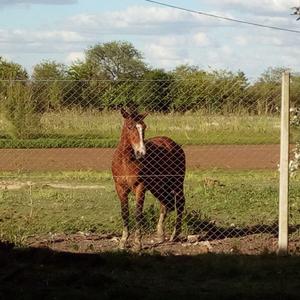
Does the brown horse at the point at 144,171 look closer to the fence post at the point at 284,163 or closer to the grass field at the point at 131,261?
the grass field at the point at 131,261

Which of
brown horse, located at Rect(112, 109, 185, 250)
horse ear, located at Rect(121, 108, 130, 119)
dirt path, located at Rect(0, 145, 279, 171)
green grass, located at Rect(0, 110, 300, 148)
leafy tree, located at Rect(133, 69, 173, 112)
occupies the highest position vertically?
leafy tree, located at Rect(133, 69, 173, 112)

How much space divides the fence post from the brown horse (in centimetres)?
212

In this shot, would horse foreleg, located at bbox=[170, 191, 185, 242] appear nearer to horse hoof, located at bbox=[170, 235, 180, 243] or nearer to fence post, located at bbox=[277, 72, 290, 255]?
horse hoof, located at bbox=[170, 235, 180, 243]

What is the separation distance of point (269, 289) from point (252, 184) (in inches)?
435

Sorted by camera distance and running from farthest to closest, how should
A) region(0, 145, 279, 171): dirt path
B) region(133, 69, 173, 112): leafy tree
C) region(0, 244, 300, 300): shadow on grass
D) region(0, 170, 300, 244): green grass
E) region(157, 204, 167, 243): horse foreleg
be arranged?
region(0, 145, 279, 171): dirt path
region(0, 170, 300, 244): green grass
region(157, 204, 167, 243): horse foreleg
region(133, 69, 173, 112): leafy tree
region(0, 244, 300, 300): shadow on grass

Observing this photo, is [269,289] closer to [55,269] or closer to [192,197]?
[55,269]

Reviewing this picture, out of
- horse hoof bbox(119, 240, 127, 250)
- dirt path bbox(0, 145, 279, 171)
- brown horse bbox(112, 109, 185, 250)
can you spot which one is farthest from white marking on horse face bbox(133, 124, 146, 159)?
dirt path bbox(0, 145, 279, 171)

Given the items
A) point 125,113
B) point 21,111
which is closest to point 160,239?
point 125,113

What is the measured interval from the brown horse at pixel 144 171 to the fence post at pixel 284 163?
212 centimetres

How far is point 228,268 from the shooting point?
880 centimetres

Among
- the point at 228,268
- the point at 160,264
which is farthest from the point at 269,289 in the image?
the point at 160,264

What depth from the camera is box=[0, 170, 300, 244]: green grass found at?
12.4 meters

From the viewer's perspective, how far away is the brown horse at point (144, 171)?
11.0 m

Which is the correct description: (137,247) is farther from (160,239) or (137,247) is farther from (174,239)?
(174,239)
